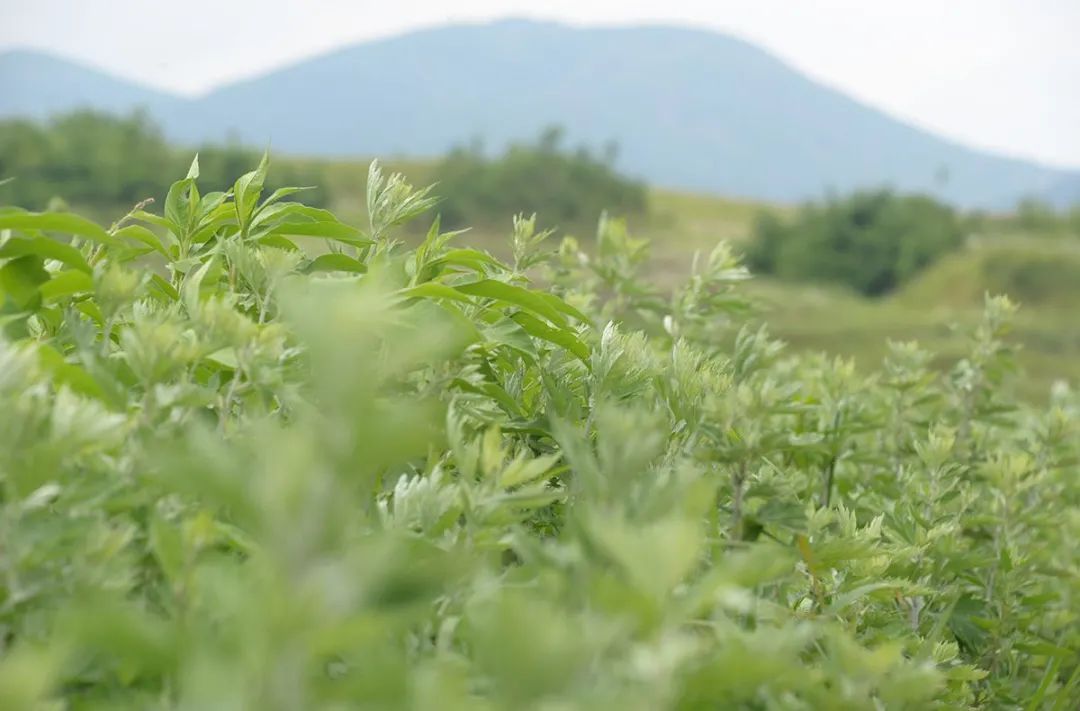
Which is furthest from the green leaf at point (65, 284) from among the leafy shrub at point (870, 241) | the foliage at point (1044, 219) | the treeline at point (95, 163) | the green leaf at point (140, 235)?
the foliage at point (1044, 219)

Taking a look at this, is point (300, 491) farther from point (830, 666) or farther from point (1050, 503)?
point (1050, 503)

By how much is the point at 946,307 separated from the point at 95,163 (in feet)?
143

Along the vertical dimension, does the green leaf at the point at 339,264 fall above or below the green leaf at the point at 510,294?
below

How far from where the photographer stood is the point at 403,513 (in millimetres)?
1241

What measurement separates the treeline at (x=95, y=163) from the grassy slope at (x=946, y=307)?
7.41 metres

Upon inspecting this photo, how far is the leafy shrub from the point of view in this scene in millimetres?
47344

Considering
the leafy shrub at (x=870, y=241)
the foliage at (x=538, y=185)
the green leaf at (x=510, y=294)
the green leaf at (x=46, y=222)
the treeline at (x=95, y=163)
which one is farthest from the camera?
the foliage at (x=538, y=185)

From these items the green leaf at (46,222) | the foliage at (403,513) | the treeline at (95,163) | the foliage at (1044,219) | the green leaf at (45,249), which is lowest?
the treeline at (95,163)

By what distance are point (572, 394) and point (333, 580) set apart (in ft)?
3.59

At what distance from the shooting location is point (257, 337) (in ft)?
4.19

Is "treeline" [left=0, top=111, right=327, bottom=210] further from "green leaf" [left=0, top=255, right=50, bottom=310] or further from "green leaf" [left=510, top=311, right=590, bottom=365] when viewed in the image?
"green leaf" [left=0, top=255, right=50, bottom=310]

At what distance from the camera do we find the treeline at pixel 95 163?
54.1 metres

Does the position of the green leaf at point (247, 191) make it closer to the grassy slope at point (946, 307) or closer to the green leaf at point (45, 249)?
the green leaf at point (45, 249)

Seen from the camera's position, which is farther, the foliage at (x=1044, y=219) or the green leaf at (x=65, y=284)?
the foliage at (x=1044, y=219)
